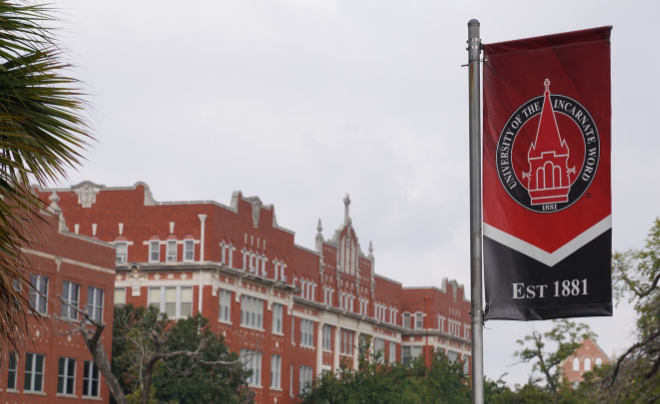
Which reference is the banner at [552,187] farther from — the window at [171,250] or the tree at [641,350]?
the window at [171,250]

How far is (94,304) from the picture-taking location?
50406 mm

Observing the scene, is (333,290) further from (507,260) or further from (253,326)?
(507,260)

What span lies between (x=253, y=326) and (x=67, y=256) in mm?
18609

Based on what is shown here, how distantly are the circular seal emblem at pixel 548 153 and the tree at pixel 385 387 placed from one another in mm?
56034

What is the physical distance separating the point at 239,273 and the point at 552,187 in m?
53.2

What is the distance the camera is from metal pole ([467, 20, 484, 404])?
31.8 feet

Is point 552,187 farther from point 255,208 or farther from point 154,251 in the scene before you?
point 255,208

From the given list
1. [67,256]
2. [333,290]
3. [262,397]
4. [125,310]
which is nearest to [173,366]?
[125,310]

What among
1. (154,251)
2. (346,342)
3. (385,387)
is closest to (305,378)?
(385,387)

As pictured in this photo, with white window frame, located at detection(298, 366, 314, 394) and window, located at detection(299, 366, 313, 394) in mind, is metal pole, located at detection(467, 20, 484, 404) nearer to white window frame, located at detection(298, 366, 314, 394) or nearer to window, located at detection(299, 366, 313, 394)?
white window frame, located at detection(298, 366, 314, 394)

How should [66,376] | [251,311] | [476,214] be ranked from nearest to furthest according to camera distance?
[476,214] < [66,376] < [251,311]

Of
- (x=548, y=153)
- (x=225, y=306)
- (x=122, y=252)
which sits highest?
(x=122, y=252)

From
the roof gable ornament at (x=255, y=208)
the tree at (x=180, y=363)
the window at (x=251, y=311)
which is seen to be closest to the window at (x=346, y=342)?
the window at (x=251, y=311)

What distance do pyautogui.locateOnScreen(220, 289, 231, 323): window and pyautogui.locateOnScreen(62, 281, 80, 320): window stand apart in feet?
43.1
